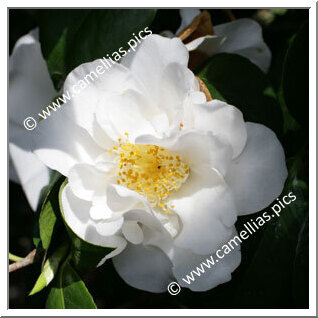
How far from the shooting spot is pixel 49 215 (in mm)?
1174

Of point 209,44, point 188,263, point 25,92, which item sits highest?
point 209,44

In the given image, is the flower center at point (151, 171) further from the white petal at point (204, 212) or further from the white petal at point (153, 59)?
the white petal at point (153, 59)

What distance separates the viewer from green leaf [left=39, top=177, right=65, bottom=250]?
115 cm

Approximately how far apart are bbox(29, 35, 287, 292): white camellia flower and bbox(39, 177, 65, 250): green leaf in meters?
0.07

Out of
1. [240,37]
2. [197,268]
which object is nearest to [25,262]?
[197,268]

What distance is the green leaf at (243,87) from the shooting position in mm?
1227

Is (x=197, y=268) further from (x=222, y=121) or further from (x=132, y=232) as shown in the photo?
(x=222, y=121)

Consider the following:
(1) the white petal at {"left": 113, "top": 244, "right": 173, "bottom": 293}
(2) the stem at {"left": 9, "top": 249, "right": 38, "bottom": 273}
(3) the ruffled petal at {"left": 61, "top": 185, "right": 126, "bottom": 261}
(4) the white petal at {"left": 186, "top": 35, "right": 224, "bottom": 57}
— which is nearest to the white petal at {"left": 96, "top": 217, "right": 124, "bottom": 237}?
(3) the ruffled petal at {"left": 61, "top": 185, "right": 126, "bottom": 261}

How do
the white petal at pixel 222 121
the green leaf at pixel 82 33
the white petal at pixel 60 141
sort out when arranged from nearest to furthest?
the white petal at pixel 222 121, the white petal at pixel 60 141, the green leaf at pixel 82 33

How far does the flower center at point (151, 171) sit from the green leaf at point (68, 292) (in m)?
0.25

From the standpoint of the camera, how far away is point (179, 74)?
109 cm

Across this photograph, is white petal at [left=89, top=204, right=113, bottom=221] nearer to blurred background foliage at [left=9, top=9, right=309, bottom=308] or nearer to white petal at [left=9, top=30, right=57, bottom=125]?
blurred background foliage at [left=9, top=9, right=309, bottom=308]

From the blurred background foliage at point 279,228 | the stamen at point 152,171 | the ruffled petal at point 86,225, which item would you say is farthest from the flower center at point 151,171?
the blurred background foliage at point 279,228

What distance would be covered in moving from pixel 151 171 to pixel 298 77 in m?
0.44
